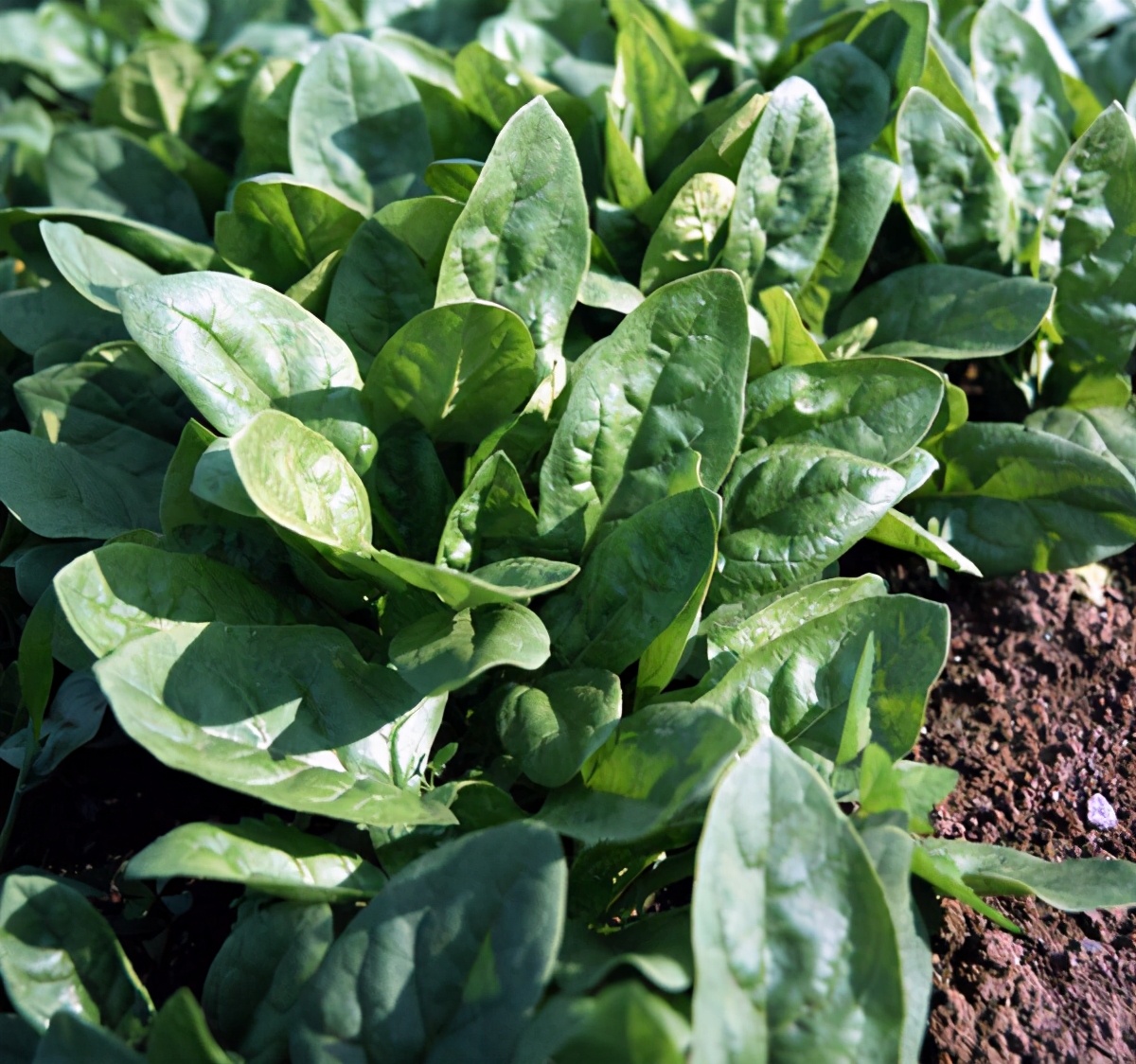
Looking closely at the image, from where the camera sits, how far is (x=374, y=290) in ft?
5.01

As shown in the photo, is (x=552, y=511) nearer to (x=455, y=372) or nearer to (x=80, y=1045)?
(x=455, y=372)

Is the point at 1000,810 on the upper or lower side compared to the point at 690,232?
lower

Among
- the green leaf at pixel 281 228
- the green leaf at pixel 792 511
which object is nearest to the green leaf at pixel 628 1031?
the green leaf at pixel 792 511

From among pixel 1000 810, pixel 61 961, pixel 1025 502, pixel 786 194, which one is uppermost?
pixel 786 194

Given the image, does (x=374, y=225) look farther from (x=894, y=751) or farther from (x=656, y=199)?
(x=894, y=751)

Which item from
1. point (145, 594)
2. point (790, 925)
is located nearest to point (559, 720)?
point (790, 925)

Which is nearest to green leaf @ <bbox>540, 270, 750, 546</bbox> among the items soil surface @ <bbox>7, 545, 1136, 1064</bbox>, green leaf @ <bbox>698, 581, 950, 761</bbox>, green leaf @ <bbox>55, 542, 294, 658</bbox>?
green leaf @ <bbox>698, 581, 950, 761</bbox>

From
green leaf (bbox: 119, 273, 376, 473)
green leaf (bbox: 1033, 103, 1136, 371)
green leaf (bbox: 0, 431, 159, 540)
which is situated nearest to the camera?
green leaf (bbox: 119, 273, 376, 473)

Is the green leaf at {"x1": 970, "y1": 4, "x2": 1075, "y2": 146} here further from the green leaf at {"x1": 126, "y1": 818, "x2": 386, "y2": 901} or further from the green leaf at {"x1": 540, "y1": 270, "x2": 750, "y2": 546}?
the green leaf at {"x1": 126, "y1": 818, "x2": 386, "y2": 901}

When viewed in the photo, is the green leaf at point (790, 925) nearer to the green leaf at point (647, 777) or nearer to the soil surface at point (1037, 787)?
the green leaf at point (647, 777)

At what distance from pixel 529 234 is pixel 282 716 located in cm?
69

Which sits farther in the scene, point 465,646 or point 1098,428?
point 1098,428

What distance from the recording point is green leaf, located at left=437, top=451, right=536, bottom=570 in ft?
4.55

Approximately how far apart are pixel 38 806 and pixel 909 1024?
111cm
